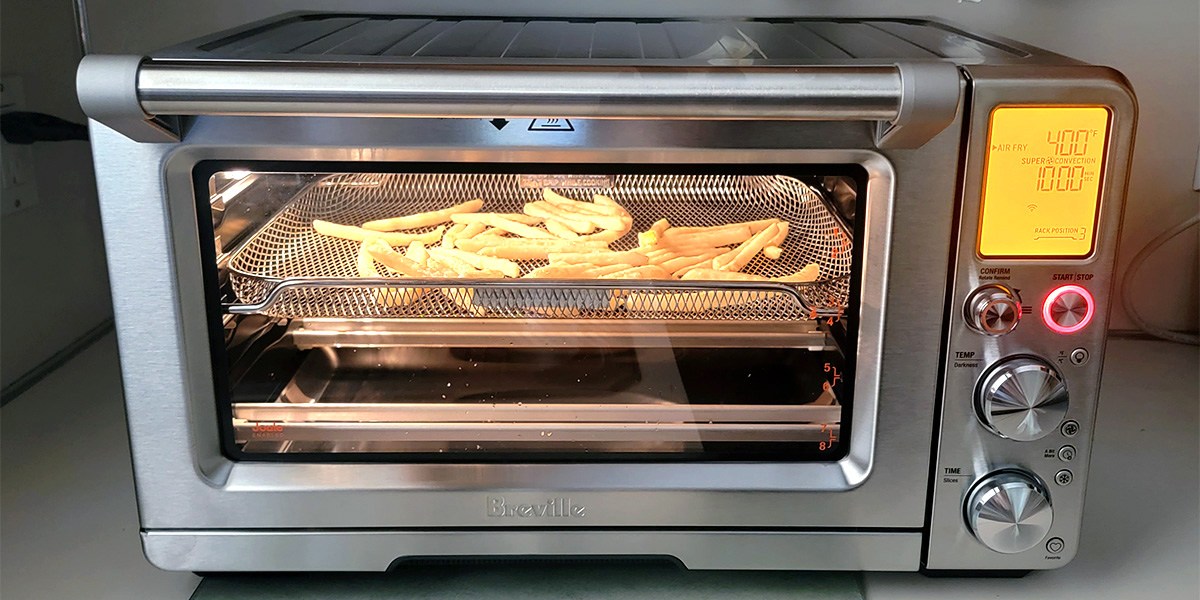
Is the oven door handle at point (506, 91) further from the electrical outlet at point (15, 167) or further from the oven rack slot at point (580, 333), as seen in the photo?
the electrical outlet at point (15, 167)

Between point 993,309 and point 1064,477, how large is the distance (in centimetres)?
15

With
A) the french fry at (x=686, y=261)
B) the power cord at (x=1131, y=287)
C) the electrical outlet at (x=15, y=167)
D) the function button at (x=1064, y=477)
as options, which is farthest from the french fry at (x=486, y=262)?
the power cord at (x=1131, y=287)

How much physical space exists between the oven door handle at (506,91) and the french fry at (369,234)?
0.14 m

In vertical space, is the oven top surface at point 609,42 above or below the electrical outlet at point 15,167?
above

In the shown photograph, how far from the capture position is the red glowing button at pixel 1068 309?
0.71 metres

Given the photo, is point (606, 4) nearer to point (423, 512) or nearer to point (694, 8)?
point (694, 8)

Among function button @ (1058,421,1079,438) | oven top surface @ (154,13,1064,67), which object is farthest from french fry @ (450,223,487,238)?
function button @ (1058,421,1079,438)

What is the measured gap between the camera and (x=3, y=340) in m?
1.10

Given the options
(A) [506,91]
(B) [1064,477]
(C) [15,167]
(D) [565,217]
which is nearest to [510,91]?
(A) [506,91]

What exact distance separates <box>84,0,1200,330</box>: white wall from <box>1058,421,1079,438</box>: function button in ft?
1.89

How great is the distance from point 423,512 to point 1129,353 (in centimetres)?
92

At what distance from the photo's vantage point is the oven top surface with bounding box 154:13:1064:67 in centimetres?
70

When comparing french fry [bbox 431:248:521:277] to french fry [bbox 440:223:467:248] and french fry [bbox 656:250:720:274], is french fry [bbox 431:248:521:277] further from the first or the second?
french fry [bbox 656:250:720:274]

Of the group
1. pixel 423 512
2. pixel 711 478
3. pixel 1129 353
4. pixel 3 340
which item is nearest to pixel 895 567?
pixel 711 478
